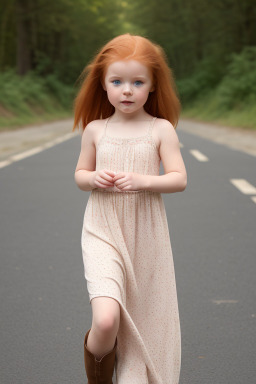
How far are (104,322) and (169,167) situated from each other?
60cm

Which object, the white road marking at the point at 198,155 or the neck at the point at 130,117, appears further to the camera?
the white road marking at the point at 198,155

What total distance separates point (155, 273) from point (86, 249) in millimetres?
266

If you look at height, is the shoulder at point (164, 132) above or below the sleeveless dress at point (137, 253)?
above

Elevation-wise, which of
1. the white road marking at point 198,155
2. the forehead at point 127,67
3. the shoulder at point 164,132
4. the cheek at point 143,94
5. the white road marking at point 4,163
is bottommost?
the white road marking at point 4,163

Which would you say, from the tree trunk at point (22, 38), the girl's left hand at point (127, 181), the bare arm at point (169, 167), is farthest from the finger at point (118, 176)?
the tree trunk at point (22, 38)

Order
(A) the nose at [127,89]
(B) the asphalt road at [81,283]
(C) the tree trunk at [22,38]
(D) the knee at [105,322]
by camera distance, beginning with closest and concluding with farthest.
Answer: (D) the knee at [105,322] → (A) the nose at [127,89] → (B) the asphalt road at [81,283] → (C) the tree trunk at [22,38]

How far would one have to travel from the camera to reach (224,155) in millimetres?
13133

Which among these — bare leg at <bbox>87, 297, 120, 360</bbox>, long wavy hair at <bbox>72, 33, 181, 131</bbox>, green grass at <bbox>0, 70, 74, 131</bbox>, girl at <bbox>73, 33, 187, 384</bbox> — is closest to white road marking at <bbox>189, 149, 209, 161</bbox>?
long wavy hair at <bbox>72, 33, 181, 131</bbox>

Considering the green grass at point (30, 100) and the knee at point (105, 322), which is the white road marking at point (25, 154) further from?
the knee at point (105, 322)

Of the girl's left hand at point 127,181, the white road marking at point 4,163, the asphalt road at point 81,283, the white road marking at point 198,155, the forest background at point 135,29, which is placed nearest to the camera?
the girl's left hand at point 127,181

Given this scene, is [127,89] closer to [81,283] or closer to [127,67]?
[127,67]

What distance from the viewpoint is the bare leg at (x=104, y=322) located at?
2.02 meters

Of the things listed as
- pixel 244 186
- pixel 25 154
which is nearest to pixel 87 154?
pixel 244 186

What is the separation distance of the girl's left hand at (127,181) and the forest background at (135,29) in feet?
74.6
